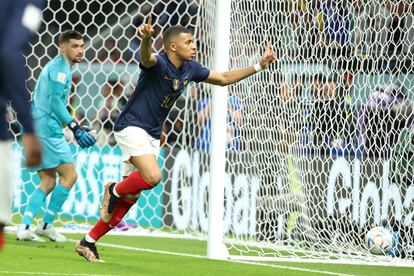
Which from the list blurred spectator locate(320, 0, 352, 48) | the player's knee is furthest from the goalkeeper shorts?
blurred spectator locate(320, 0, 352, 48)

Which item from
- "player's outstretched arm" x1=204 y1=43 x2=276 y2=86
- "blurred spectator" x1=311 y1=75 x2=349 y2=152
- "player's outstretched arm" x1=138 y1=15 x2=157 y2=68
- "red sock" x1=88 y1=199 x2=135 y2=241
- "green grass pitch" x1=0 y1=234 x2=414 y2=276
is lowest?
"green grass pitch" x1=0 y1=234 x2=414 y2=276

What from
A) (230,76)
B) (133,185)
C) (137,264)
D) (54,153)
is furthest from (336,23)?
(137,264)

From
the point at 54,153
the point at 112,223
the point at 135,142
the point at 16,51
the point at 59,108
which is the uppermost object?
the point at 16,51

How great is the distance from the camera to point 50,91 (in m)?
9.70

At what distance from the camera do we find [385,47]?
32.3 feet

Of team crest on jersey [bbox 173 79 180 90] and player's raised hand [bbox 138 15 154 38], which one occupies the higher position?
player's raised hand [bbox 138 15 154 38]

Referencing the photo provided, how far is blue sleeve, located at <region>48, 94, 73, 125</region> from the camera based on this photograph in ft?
31.1

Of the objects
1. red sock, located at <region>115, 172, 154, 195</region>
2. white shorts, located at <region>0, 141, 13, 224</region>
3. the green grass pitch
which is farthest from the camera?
red sock, located at <region>115, 172, 154, 195</region>

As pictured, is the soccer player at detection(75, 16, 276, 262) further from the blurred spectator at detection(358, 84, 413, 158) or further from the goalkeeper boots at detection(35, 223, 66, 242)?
the blurred spectator at detection(358, 84, 413, 158)

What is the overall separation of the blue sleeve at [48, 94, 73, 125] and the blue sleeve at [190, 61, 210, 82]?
Answer: 1.35 meters

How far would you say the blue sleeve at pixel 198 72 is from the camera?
8.66 m

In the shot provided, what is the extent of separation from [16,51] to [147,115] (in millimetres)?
4424

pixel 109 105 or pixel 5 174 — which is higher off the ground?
pixel 109 105

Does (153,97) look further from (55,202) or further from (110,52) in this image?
(110,52)
